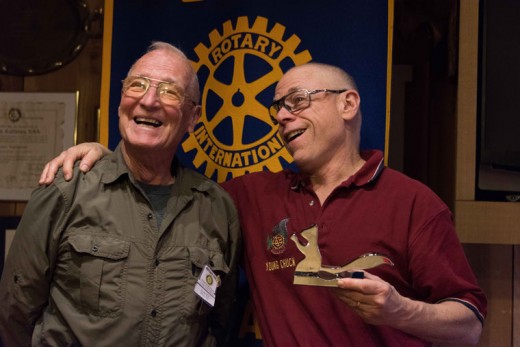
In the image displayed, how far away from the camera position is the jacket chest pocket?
4.91ft

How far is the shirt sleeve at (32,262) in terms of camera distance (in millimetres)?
1513

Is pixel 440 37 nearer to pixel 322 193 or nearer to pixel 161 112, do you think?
pixel 322 193

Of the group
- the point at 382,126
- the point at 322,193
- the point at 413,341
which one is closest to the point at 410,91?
the point at 382,126

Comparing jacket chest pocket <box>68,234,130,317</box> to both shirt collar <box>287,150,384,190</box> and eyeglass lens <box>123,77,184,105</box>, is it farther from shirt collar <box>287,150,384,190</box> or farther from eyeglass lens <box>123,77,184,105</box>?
shirt collar <box>287,150,384,190</box>

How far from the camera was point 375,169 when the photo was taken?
1.74m

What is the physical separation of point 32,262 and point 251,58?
3.41 ft

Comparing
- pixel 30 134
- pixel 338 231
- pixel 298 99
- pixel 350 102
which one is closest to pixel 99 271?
pixel 338 231

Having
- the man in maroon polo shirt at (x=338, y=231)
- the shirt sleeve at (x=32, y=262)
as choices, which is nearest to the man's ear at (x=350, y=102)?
the man in maroon polo shirt at (x=338, y=231)

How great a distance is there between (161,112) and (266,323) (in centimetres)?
71

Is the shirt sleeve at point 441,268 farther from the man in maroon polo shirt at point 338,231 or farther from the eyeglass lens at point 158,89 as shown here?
the eyeglass lens at point 158,89

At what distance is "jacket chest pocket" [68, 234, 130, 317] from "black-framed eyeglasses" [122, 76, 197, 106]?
43 cm

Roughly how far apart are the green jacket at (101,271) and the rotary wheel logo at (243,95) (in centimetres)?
48

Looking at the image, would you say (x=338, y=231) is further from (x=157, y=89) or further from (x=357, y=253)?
(x=157, y=89)

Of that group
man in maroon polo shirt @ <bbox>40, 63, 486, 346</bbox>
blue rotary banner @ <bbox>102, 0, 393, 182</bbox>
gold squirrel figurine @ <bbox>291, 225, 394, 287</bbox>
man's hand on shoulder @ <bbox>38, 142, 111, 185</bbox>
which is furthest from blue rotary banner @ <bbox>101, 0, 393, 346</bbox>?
gold squirrel figurine @ <bbox>291, 225, 394, 287</bbox>
